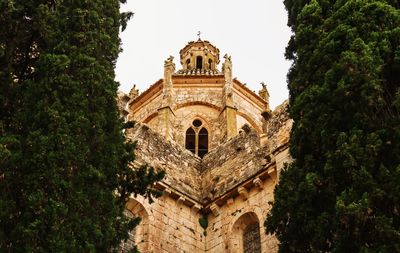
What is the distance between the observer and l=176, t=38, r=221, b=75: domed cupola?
33.0 m

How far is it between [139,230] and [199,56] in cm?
2088

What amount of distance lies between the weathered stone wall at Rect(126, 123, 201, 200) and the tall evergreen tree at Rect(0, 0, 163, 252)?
3.76m

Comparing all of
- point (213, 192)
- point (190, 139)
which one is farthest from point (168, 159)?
point (190, 139)

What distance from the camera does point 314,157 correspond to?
29.4 ft

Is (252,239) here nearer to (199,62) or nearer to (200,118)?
(200,118)

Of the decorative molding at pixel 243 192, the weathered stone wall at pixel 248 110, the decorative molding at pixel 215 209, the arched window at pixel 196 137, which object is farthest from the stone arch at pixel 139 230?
the weathered stone wall at pixel 248 110

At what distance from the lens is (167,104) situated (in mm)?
27500

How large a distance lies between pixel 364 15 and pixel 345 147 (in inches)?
97.7

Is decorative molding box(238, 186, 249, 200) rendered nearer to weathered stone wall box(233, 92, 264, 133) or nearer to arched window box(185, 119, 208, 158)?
arched window box(185, 119, 208, 158)

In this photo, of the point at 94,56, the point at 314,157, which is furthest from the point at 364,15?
the point at 94,56

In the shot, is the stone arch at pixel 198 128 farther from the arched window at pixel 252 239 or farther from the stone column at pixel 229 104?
the arched window at pixel 252 239

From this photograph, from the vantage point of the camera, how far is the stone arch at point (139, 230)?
13.2m

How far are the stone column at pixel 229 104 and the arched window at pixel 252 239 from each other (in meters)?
12.4

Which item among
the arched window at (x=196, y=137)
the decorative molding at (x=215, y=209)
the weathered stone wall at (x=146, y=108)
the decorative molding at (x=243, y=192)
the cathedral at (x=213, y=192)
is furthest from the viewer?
the weathered stone wall at (x=146, y=108)
